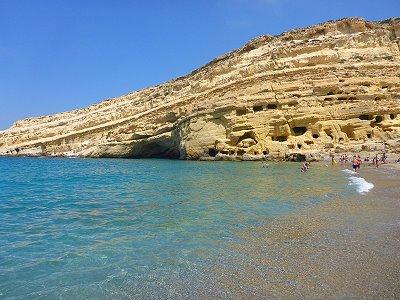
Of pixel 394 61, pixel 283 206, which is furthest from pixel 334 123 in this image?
pixel 283 206

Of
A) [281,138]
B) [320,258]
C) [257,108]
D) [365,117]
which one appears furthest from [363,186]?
[257,108]

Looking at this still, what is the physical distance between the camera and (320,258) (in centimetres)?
765

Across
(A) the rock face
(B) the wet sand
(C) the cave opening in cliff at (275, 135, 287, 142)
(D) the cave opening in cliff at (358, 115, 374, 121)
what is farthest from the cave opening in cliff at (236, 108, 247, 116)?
(B) the wet sand

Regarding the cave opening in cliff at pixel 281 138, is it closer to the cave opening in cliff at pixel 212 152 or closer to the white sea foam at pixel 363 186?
the cave opening in cliff at pixel 212 152

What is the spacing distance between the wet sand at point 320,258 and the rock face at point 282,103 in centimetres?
2654

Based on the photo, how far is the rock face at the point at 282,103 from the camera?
39.0 meters

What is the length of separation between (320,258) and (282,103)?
34483 mm

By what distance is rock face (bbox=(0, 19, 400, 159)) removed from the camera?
39.0 metres

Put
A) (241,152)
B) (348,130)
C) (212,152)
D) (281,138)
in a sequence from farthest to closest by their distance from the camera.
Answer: (212,152), (281,138), (241,152), (348,130)

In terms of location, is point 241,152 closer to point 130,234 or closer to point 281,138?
point 281,138

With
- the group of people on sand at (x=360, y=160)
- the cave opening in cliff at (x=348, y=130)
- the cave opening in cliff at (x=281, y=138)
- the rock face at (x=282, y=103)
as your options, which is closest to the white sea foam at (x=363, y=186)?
the group of people on sand at (x=360, y=160)

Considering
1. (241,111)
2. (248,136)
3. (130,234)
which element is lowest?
(130,234)

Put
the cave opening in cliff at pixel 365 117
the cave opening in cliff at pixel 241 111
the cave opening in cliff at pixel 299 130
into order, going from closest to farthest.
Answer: the cave opening in cliff at pixel 365 117 < the cave opening in cliff at pixel 299 130 < the cave opening in cliff at pixel 241 111

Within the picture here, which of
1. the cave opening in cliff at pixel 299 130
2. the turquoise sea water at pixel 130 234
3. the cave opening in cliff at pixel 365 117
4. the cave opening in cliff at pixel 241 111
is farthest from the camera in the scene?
the cave opening in cliff at pixel 241 111
